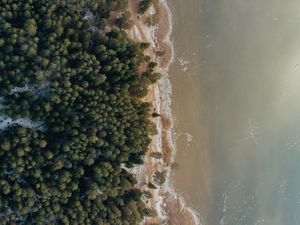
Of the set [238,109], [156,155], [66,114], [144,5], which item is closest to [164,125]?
[156,155]

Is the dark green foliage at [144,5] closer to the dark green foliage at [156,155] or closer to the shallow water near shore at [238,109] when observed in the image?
the shallow water near shore at [238,109]

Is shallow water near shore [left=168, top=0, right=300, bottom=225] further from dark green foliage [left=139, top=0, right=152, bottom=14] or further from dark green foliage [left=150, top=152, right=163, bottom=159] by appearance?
dark green foliage [left=139, top=0, right=152, bottom=14]

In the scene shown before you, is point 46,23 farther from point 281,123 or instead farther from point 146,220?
point 281,123

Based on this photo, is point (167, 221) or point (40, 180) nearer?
point (40, 180)

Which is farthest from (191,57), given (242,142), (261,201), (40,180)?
(40,180)

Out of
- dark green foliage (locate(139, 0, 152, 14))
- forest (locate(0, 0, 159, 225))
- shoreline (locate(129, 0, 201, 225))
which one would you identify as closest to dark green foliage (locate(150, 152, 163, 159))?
shoreline (locate(129, 0, 201, 225))
